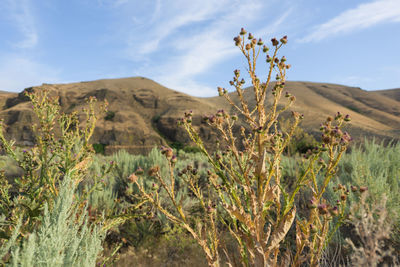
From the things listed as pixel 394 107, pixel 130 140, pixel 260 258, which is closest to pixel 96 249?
pixel 260 258

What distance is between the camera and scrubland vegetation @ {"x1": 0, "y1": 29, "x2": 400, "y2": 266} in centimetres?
153

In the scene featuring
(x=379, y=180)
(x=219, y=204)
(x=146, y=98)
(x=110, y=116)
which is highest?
(x=146, y=98)

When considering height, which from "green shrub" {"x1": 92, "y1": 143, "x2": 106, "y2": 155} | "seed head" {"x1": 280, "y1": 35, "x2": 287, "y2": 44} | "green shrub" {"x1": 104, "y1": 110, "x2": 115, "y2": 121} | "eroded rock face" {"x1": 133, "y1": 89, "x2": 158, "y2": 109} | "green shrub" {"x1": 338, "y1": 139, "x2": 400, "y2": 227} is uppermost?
"eroded rock face" {"x1": 133, "y1": 89, "x2": 158, "y2": 109}

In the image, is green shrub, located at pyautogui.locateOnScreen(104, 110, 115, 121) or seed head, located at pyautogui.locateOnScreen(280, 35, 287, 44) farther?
green shrub, located at pyautogui.locateOnScreen(104, 110, 115, 121)

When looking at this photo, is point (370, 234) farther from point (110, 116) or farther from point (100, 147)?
point (110, 116)

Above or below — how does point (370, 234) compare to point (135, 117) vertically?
below

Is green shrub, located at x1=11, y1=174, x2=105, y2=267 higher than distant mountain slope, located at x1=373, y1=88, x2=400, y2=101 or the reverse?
the reverse

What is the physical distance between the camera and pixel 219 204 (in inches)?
126

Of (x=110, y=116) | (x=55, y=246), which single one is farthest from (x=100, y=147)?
(x=55, y=246)

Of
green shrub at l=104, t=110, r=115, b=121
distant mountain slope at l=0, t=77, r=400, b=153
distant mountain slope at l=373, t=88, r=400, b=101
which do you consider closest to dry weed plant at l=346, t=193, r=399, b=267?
distant mountain slope at l=0, t=77, r=400, b=153

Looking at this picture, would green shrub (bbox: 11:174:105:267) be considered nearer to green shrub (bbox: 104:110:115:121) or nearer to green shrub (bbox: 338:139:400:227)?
green shrub (bbox: 338:139:400:227)

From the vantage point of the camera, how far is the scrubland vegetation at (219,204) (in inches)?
60.2

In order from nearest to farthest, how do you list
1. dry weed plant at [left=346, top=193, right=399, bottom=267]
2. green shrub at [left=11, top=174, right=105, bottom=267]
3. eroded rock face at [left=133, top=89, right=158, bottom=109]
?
dry weed plant at [left=346, top=193, right=399, bottom=267] → green shrub at [left=11, top=174, right=105, bottom=267] → eroded rock face at [left=133, top=89, right=158, bottom=109]

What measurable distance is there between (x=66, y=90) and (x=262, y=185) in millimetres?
25872
